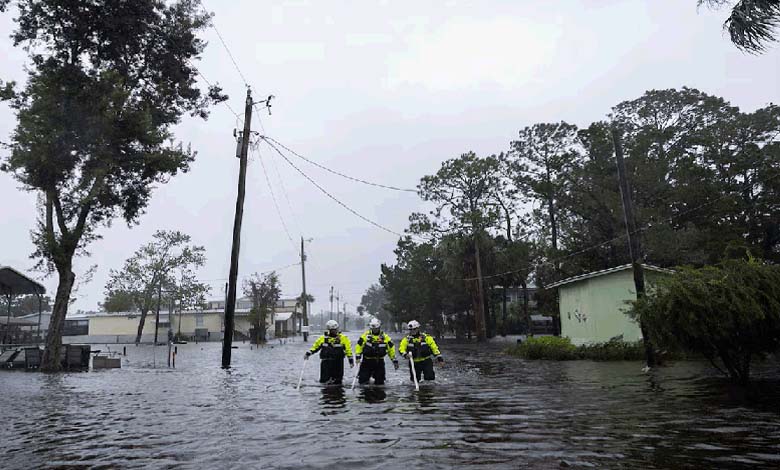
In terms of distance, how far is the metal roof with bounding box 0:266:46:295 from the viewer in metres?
24.2

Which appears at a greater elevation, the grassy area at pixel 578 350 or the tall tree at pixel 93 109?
the tall tree at pixel 93 109

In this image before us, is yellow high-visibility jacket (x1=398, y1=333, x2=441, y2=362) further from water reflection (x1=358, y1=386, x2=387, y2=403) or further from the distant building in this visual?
the distant building

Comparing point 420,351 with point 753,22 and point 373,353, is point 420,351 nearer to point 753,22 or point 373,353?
point 373,353

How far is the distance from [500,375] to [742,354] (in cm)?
678

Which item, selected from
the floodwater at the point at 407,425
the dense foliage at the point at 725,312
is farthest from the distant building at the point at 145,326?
the dense foliage at the point at 725,312

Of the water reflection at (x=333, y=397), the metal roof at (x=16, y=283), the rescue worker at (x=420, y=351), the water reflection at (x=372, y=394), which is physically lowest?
the water reflection at (x=372, y=394)

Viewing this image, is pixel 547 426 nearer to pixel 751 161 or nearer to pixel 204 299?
pixel 751 161

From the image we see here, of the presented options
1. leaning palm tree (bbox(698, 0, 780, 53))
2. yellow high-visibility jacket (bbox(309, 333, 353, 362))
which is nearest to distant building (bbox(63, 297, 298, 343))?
yellow high-visibility jacket (bbox(309, 333, 353, 362))

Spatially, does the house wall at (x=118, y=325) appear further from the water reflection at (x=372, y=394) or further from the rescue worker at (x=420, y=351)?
the water reflection at (x=372, y=394)

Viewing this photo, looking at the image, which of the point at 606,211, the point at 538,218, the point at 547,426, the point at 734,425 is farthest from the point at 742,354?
the point at 538,218

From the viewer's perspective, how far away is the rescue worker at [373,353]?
46.1 ft

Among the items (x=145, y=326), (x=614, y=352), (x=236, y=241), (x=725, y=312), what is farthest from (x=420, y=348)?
(x=145, y=326)

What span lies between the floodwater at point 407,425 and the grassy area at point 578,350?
260 inches

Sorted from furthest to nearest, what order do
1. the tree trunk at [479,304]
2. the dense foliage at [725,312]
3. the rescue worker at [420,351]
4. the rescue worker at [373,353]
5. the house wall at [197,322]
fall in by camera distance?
1. the house wall at [197,322]
2. the tree trunk at [479,304]
3. the rescue worker at [420,351]
4. the rescue worker at [373,353]
5. the dense foliage at [725,312]
